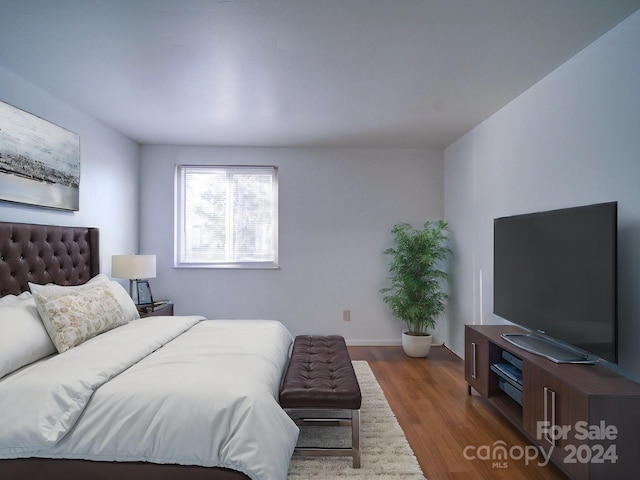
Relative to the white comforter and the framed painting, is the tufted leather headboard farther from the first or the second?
the white comforter

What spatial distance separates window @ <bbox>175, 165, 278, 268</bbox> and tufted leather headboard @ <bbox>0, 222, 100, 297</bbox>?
1.24 meters

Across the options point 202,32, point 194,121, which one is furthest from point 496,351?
point 194,121

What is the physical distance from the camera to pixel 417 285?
4156 millimetres

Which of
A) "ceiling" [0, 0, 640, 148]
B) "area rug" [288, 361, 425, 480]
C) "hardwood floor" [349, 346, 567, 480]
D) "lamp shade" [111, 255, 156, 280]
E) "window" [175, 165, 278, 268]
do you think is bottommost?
"hardwood floor" [349, 346, 567, 480]

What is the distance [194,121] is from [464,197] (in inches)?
114

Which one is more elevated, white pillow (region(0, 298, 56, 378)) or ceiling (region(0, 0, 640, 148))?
ceiling (region(0, 0, 640, 148))

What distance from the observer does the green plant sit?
4152mm

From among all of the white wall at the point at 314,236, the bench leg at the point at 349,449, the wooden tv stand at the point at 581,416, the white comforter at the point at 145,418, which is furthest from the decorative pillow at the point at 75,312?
the wooden tv stand at the point at 581,416

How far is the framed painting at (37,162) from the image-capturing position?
2.54 metres

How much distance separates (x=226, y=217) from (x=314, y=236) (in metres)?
1.09

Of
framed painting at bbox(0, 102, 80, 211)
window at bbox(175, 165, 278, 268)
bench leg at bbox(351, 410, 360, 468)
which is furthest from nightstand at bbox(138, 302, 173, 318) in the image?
bench leg at bbox(351, 410, 360, 468)

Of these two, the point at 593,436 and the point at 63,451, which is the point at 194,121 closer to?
the point at 63,451

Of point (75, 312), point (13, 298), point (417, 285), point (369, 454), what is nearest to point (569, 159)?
point (417, 285)

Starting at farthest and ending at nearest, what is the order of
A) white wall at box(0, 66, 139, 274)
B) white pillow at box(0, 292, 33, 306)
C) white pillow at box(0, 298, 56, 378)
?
white wall at box(0, 66, 139, 274)
white pillow at box(0, 292, 33, 306)
white pillow at box(0, 298, 56, 378)
